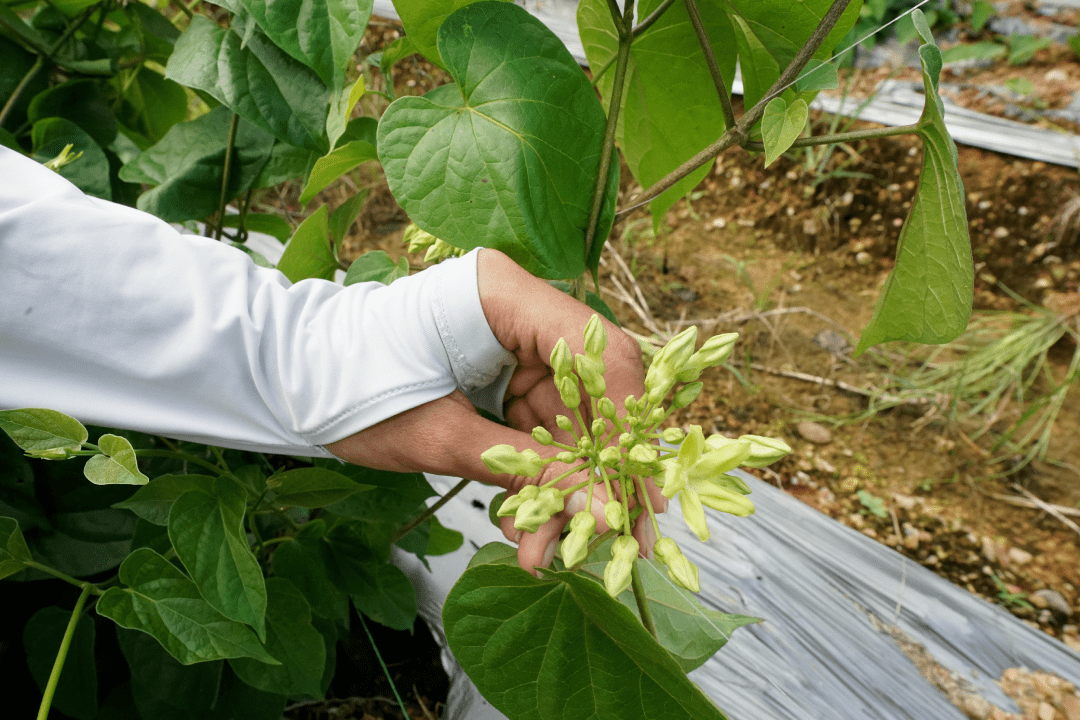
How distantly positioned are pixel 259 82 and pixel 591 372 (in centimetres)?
51

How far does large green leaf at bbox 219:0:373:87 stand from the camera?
0.59m

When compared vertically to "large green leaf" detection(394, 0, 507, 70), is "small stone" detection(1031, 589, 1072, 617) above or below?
below

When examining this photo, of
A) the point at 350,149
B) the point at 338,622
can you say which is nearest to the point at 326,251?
the point at 350,149

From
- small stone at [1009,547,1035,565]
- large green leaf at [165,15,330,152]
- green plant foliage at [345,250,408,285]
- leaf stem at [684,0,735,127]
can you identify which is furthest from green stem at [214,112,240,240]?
small stone at [1009,547,1035,565]

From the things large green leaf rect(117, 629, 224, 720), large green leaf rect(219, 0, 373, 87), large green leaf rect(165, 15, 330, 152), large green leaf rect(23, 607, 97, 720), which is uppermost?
large green leaf rect(219, 0, 373, 87)

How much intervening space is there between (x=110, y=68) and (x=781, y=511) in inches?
54.5

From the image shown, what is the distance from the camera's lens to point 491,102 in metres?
0.59

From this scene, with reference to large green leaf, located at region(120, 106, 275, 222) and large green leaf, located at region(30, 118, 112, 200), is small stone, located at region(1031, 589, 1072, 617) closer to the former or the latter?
large green leaf, located at region(120, 106, 275, 222)

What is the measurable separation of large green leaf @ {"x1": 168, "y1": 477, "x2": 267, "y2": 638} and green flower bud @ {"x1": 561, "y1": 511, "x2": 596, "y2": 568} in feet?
1.02

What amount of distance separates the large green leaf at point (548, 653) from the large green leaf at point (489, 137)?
0.29 m

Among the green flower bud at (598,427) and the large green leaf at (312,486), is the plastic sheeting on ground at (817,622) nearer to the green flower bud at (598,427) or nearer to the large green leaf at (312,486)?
the large green leaf at (312,486)

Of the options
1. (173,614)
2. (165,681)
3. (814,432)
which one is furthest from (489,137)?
(814,432)

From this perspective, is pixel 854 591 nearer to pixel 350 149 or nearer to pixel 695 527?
pixel 695 527

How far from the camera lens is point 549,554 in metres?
0.55
